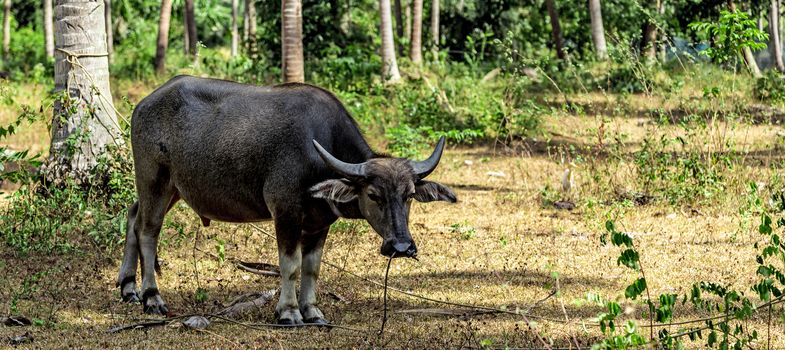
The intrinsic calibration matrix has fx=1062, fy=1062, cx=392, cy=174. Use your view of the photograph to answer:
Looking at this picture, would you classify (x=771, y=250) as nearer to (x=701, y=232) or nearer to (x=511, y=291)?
(x=511, y=291)

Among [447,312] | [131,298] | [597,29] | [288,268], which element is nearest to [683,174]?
[447,312]

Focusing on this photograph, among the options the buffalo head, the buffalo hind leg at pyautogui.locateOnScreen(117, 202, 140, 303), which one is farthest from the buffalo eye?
the buffalo hind leg at pyautogui.locateOnScreen(117, 202, 140, 303)

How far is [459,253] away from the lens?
8.14 meters

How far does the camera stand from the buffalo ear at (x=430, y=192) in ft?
18.5

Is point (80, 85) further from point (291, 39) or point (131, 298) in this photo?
point (291, 39)

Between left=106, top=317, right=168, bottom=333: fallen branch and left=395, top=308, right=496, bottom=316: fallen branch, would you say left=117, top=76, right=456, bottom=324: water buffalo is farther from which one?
left=395, top=308, right=496, bottom=316: fallen branch

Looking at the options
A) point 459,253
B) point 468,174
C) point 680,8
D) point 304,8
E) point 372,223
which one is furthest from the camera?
point 680,8

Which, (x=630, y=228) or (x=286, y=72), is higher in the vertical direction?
(x=286, y=72)

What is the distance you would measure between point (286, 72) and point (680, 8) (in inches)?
508

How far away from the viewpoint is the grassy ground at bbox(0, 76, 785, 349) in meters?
5.73

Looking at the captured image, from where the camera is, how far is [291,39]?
13359 mm

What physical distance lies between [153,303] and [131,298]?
0.35 meters

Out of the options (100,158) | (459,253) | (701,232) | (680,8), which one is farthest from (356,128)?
(680,8)

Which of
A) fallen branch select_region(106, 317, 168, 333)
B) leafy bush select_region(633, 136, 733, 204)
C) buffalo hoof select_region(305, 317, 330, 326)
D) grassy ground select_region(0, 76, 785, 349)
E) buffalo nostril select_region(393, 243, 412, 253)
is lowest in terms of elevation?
grassy ground select_region(0, 76, 785, 349)
